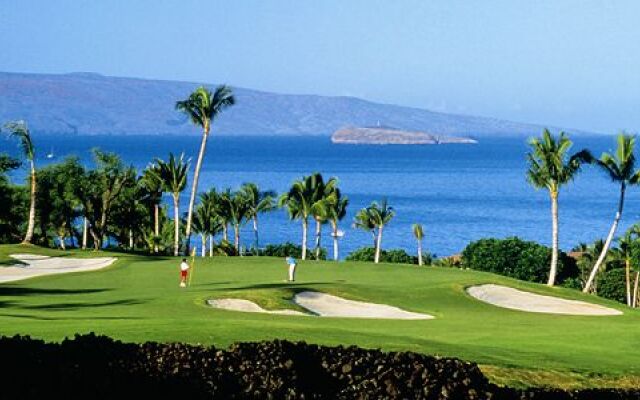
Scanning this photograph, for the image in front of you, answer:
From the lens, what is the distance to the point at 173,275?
4394 cm

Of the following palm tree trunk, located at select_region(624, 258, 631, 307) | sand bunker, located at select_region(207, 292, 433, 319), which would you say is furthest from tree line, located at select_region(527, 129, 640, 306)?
palm tree trunk, located at select_region(624, 258, 631, 307)

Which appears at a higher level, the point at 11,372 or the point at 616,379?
the point at 11,372

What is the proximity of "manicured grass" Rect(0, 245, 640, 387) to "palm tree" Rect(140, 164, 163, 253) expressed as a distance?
85.8 ft

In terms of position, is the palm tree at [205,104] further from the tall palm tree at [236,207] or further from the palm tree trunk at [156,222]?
the tall palm tree at [236,207]

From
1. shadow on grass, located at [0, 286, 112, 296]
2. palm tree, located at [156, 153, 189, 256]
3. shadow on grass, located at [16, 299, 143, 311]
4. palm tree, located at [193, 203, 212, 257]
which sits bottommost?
palm tree, located at [193, 203, 212, 257]

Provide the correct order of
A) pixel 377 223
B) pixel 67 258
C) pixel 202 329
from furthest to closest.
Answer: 1. pixel 377 223
2. pixel 67 258
3. pixel 202 329

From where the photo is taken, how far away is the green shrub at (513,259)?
298 feet

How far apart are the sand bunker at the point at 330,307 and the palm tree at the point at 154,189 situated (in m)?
42.3

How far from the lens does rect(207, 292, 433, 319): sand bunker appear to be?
32.8 meters

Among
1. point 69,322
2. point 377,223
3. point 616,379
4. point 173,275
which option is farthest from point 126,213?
point 616,379

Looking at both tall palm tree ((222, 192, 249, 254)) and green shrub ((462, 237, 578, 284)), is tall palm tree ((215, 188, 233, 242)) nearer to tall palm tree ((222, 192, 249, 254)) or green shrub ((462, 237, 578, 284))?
tall palm tree ((222, 192, 249, 254))

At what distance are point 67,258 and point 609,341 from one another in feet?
104

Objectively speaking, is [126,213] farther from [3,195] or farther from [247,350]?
[247,350]

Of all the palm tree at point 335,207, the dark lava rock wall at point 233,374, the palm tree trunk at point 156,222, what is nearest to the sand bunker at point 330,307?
the dark lava rock wall at point 233,374
